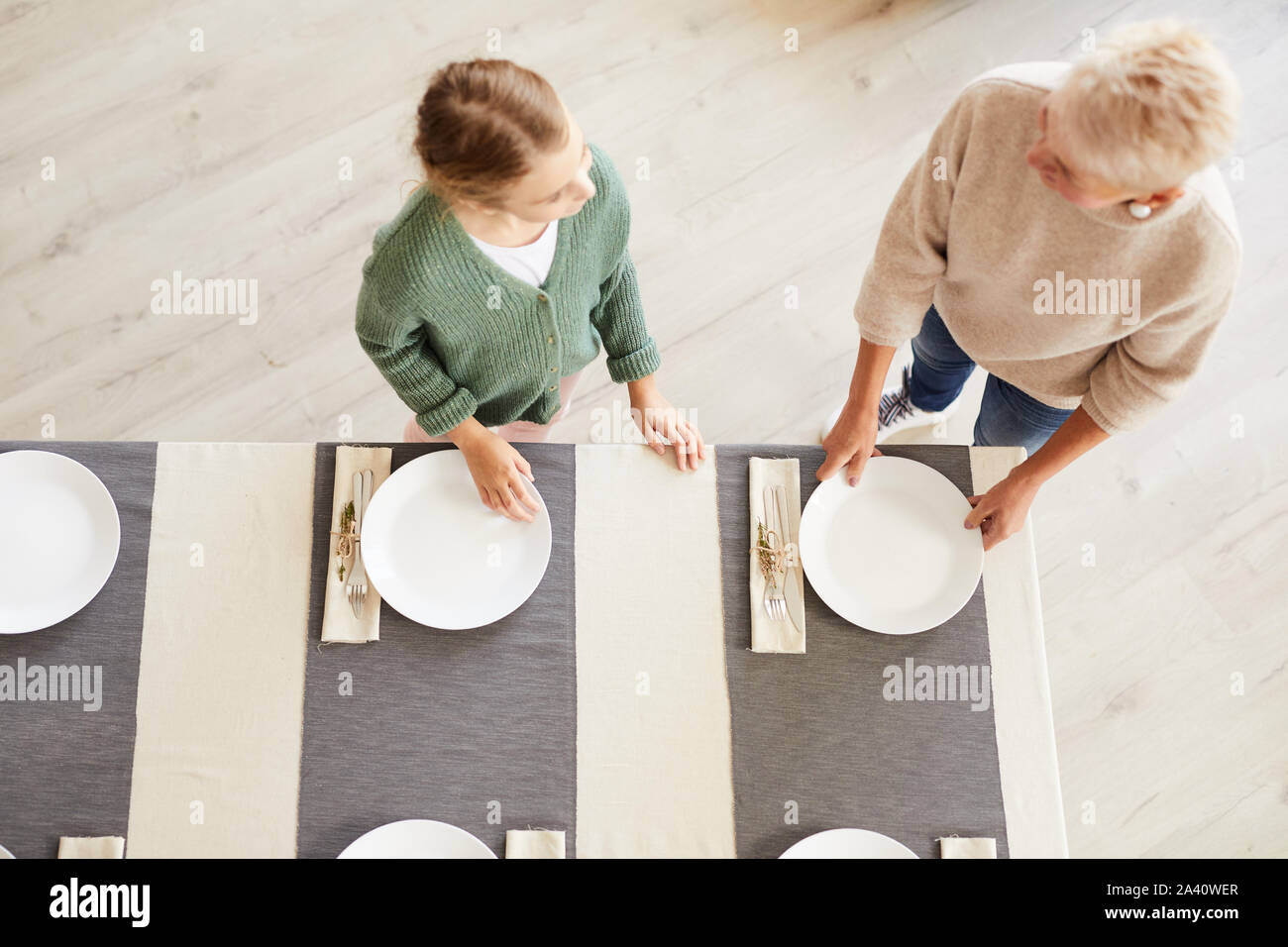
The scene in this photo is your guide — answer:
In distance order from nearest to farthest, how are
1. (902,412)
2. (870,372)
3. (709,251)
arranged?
(870,372)
(902,412)
(709,251)

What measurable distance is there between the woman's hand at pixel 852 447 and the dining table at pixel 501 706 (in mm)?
169

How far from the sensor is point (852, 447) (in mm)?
1267

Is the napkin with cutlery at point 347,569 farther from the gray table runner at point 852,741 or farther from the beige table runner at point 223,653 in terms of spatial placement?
the gray table runner at point 852,741

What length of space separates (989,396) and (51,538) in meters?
1.52

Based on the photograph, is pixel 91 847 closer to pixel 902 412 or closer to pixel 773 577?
pixel 773 577

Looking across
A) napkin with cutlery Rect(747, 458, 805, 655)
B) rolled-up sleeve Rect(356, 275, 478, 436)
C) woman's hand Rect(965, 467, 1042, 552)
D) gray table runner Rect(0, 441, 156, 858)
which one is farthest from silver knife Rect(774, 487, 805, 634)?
gray table runner Rect(0, 441, 156, 858)

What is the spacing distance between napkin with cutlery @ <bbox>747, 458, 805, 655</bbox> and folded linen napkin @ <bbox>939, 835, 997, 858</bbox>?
293mm

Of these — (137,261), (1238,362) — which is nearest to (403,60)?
(137,261)

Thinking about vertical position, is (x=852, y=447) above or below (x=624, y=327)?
below

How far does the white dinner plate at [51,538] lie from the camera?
118 cm

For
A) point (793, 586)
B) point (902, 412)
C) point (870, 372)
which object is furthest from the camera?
point (902, 412)

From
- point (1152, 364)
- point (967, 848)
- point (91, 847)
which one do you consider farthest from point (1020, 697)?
point (91, 847)
